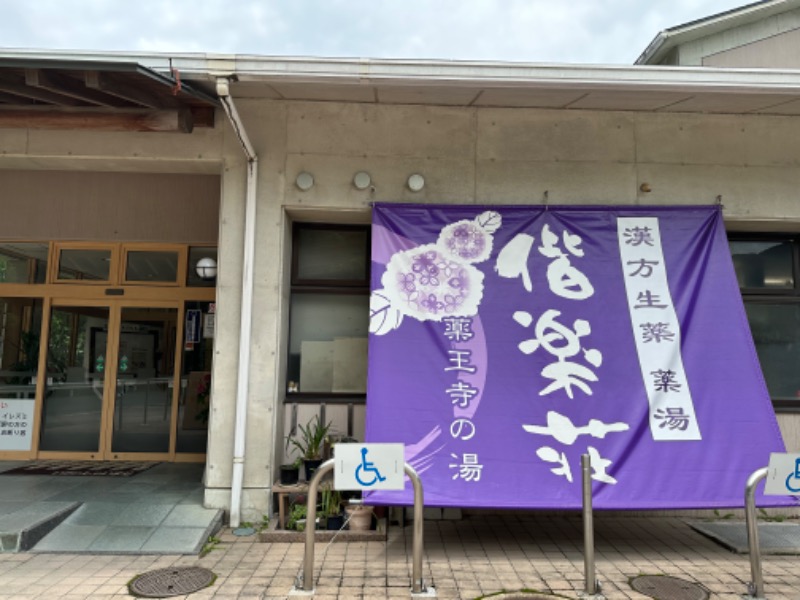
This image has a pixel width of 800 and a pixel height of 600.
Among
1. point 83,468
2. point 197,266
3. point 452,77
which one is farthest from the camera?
point 197,266

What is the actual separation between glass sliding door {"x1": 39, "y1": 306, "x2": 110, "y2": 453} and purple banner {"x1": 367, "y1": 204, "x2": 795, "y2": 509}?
4719mm

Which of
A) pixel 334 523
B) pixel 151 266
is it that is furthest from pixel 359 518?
pixel 151 266

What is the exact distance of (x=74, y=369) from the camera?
25.4 feet

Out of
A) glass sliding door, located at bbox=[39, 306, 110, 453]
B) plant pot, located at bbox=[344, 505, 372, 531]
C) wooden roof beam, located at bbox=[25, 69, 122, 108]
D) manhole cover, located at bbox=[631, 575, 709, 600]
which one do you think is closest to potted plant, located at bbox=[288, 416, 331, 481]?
plant pot, located at bbox=[344, 505, 372, 531]

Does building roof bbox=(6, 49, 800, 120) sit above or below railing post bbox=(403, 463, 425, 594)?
above

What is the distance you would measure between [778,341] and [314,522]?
5795 mm

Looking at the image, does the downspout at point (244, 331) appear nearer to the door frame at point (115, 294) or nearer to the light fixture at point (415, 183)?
the light fixture at point (415, 183)

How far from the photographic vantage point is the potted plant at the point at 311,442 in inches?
219

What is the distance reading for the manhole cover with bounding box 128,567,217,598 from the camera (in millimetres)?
3977

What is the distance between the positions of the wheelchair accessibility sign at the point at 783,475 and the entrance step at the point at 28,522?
5999 mm

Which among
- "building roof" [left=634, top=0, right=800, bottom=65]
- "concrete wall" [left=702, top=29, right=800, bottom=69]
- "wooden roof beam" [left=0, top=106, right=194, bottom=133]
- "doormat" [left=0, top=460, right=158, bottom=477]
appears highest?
"building roof" [left=634, top=0, right=800, bottom=65]

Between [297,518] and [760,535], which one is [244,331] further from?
[760,535]

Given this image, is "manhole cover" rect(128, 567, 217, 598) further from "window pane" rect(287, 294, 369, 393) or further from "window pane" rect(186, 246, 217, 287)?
"window pane" rect(186, 246, 217, 287)

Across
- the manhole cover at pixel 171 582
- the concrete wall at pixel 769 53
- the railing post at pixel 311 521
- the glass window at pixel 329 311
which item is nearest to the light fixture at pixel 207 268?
the glass window at pixel 329 311
